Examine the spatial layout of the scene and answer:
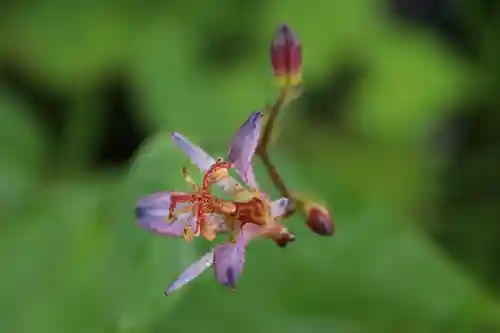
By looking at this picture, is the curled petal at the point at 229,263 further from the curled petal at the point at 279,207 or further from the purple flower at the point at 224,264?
the curled petal at the point at 279,207

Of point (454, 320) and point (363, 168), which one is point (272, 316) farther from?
point (363, 168)

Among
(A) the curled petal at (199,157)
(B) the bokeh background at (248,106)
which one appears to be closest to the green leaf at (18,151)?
(B) the bokeh background at (248,106)

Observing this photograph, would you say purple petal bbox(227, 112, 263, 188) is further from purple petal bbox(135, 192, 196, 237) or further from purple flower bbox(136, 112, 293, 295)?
purple petal bbox(135, 192, 196, 237)

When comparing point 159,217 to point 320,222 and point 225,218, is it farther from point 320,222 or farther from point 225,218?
point 320,222

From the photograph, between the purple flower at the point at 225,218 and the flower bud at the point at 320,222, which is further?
the flower bud at the point at 320,222

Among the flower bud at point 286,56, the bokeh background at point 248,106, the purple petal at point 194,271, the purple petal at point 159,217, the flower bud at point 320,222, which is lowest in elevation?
the purple petal at point 194,271

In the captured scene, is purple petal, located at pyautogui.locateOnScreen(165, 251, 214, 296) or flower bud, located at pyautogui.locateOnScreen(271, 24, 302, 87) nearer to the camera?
purple petal, located at pyautogui.locateOnScreen(165, 251, 214, 296)

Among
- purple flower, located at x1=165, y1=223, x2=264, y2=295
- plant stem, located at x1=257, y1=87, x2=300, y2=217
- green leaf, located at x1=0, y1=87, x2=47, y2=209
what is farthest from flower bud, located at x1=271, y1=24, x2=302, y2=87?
green leaf, located at x1=0, y1=87, x2=47, y2=209

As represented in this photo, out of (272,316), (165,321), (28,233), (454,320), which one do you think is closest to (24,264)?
(28,233)
